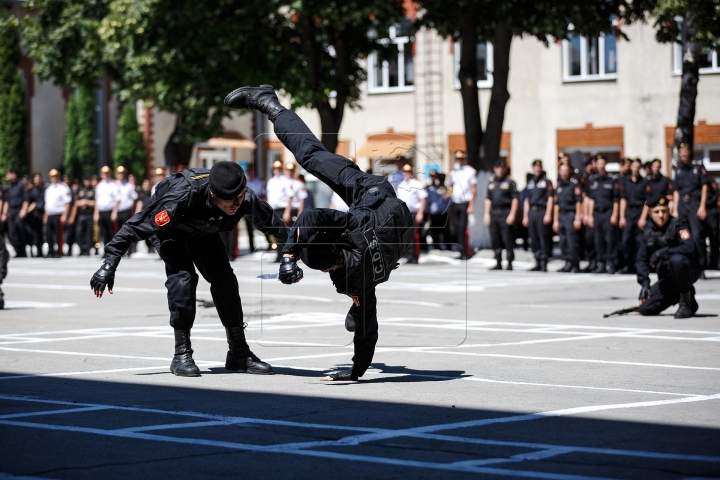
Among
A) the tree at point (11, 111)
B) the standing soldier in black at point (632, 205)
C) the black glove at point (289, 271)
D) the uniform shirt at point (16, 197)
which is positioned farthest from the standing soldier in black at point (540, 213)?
the tree at point (11, 111)

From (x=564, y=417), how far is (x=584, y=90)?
32598 millimetres

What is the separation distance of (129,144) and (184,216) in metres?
40.8

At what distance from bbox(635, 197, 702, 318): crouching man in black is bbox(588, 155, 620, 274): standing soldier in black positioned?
688 centimetres

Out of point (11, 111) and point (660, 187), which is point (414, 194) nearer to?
point (660, 187)

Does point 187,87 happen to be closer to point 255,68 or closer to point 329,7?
point 255,68

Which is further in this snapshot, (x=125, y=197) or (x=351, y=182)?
(x=125, y=197)

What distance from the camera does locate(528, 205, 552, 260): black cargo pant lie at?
2209 cm

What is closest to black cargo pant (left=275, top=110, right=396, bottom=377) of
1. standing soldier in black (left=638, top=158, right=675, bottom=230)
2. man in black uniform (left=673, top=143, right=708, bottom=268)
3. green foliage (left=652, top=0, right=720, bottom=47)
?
standing soldier in black (left=638, top=158, right=675, bottom=230)

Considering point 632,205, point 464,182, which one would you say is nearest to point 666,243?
point 632,205

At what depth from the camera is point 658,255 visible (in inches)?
536

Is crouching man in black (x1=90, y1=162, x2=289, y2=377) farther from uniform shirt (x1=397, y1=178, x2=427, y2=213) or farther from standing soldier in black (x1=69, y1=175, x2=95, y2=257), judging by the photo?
standing soldier in black (x1=69, y1=175, x2=95, y2=257)

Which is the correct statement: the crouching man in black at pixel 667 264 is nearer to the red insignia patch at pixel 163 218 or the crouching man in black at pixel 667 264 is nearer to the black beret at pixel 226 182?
the black beret at pixel 226 182

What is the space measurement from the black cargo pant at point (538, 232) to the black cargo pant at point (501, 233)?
0.39 meters

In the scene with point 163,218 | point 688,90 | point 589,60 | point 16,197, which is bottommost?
point 163,218
